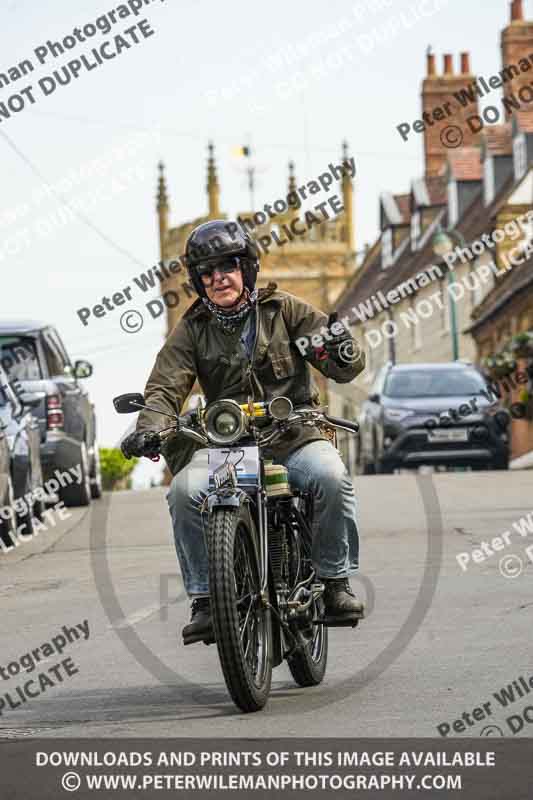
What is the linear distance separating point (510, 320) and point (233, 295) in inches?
1650

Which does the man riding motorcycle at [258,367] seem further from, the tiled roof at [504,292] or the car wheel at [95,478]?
the tiled roof at [504,292]

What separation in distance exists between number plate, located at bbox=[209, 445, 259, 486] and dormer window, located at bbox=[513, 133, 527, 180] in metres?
46.4

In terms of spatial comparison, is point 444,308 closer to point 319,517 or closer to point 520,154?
point 520,154

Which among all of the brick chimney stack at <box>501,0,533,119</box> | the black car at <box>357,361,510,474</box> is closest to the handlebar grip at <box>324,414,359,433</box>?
the black car at <box>357,361,510,474</box>

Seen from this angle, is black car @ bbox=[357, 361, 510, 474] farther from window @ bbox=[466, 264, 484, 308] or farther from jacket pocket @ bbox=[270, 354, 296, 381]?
window @ bbox=[466, 264, 484, 308]

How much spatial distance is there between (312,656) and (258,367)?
46.0 inches

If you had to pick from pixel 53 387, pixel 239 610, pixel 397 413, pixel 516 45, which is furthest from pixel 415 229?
pixel 239 610

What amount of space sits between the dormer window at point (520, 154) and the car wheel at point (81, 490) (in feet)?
106

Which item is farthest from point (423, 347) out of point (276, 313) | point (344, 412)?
point (276, 313)

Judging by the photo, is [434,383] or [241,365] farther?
[434,383]

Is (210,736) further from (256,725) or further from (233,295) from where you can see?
(233,295)

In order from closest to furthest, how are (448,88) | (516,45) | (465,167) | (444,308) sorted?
(516,45), (444,308), (465,167), (448,88)

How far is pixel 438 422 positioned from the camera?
2678cm

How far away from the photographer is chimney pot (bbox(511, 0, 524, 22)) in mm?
58000
